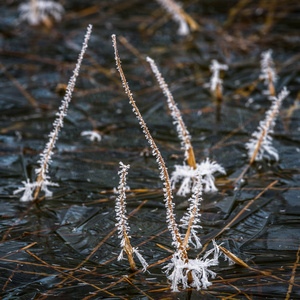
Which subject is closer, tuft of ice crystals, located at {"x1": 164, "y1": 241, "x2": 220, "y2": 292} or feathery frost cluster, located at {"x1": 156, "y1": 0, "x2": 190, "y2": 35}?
tuft of ice crystals, located at {"x1": 164, "y1": 241, "x2": 220, "y2": 292}

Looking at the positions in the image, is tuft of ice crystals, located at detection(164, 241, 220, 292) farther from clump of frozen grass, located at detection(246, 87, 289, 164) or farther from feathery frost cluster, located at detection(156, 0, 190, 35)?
feathery frost cluster, located at detection(156, 0, 190, 35)

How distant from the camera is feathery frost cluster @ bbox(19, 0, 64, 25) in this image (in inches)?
120

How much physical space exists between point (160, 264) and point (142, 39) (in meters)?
1.97

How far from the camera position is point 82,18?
3.15 meters

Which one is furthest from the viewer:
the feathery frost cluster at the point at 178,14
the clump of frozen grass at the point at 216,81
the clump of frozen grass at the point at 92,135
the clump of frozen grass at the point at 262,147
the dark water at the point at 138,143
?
the feathery frost cluster at the point at 178,14

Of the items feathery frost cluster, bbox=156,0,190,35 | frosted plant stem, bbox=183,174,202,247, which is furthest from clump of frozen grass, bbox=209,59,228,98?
frosted plant stem, bbox=183,174,202,247

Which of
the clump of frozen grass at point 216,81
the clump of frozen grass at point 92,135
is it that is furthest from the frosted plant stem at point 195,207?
the clump of frozen grass at point 216,81

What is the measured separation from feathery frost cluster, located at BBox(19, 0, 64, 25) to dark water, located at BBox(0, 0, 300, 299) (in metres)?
0.08

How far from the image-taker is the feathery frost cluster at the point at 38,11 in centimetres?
306

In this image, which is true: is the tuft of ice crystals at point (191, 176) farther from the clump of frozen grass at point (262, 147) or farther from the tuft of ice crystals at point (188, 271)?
the tuft of ice crystals at point (188, 271)

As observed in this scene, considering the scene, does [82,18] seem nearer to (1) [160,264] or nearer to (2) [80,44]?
(2) [80,44]

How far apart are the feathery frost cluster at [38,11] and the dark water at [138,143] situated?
81 mm

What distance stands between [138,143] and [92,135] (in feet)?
0.71

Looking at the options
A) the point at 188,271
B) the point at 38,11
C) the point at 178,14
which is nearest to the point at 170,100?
the point at 188,271
